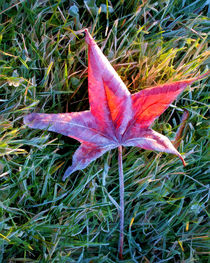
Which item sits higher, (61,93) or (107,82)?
(107,82)

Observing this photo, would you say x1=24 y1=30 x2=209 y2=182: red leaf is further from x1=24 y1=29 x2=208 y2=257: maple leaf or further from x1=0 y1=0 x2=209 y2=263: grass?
x1=0 y1=0 x2=209 y2=263: grass

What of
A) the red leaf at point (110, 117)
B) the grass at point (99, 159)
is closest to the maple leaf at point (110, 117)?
the red leaf at point (110, 117)

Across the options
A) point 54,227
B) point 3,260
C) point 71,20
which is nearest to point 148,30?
point 71,20

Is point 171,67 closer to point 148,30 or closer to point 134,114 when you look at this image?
point 148,30

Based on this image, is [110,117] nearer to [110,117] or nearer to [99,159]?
[110,117]

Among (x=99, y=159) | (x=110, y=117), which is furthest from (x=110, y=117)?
(x=99, y=159)

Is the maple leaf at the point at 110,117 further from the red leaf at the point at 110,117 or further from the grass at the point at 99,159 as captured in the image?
the grass at the point at 99,159

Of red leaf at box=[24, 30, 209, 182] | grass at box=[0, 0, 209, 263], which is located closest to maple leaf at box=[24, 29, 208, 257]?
red leaf at box=[24, 30, 209, 182]
